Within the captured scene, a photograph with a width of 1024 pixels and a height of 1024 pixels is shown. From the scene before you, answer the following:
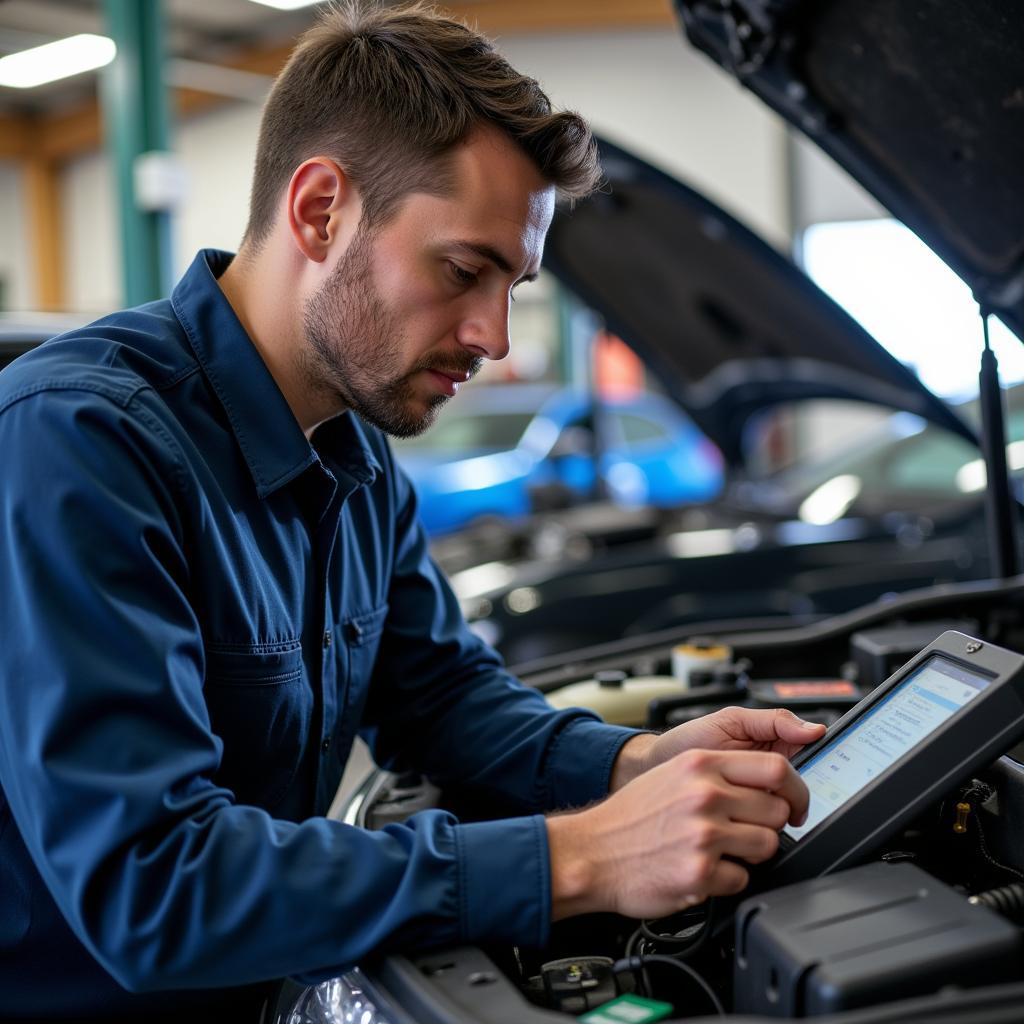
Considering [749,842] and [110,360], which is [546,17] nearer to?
[110,360]

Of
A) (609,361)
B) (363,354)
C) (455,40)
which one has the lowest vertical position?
(609,361)

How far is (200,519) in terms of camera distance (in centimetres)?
107

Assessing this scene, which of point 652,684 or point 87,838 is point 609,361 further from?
point 87,838

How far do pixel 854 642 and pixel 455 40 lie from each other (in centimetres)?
98

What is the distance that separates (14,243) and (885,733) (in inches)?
565

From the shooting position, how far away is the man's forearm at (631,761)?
1266mm

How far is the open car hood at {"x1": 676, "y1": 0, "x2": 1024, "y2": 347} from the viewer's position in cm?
144

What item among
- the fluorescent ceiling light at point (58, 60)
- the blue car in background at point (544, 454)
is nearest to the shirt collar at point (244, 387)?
the blue car in background at point (544, 454)

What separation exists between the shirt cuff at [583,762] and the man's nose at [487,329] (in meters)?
0.43

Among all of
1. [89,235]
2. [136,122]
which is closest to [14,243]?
[89,235]

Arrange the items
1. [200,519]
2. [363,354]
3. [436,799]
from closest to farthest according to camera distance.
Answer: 1. [200,519]
2. [363,354]
3. [436,799]

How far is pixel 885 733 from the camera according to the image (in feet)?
3.56

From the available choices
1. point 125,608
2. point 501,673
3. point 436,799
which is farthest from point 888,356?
point 125,608

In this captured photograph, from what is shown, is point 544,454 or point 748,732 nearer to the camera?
point 748,732
